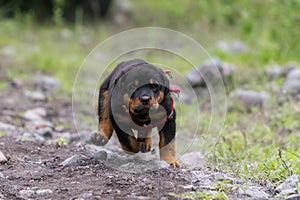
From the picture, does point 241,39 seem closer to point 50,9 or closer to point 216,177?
point 50,9

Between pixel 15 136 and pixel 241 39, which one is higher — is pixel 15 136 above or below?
below

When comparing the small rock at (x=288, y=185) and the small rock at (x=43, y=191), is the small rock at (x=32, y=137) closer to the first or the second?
the small rock at (x=43, y=191)

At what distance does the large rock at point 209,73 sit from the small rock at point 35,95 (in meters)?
2.02

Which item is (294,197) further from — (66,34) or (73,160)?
(66,34)

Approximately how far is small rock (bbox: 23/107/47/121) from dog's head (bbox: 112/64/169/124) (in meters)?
2.63

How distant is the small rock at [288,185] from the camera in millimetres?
3822

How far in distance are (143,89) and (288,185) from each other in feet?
4.01

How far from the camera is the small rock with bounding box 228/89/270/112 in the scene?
7.47m

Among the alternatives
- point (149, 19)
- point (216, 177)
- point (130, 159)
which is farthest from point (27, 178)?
point (149, 19)

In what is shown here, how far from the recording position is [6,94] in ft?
26.5

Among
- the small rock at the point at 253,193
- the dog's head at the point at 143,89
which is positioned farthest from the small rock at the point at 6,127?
the small rock at the point at 253,193

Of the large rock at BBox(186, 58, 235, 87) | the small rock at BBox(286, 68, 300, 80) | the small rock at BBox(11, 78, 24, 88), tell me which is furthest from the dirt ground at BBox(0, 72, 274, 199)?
the small rock at BBox(286, 68, 300, 80)

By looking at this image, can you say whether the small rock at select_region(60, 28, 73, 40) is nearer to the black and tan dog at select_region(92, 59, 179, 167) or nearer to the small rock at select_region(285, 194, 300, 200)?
the black and tan dog at select_region(92, 59, 179, 167)

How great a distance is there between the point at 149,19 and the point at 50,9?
2.23m
